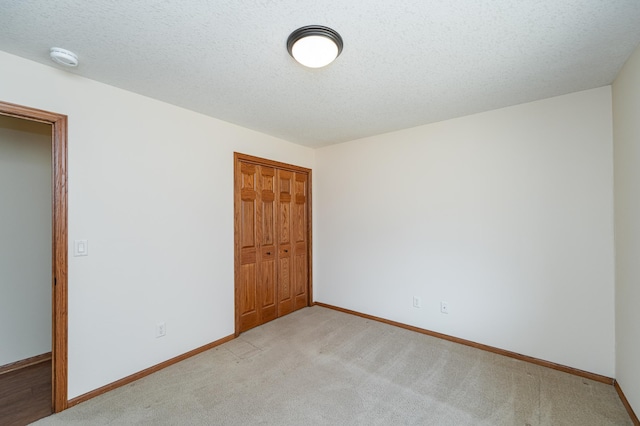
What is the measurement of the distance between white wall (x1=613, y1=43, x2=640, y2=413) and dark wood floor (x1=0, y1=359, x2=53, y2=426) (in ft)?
13.3

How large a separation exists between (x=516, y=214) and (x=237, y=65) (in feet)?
9.18

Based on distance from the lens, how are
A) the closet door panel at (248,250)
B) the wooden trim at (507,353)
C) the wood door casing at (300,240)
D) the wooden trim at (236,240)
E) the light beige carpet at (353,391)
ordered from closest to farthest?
the light beige carpet at (353,391) → the wooden trim at (507,353) → the wooden trim at (236,240) → the closet door panel at (248,250) → the wood door casing at (300,240)

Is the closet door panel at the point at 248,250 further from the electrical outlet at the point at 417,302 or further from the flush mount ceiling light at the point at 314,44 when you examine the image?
the electrical outlet at the point at 417,302

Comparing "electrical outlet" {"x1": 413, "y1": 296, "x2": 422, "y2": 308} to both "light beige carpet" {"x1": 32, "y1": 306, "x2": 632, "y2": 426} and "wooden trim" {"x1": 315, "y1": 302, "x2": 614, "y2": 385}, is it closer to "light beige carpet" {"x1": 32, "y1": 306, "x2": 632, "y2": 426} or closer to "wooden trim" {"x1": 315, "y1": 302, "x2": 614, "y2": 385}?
"wooden trim" {"x1": 315, "y1": 302, "x2": 614, "y2": 385}

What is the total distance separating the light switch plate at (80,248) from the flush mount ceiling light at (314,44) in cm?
207

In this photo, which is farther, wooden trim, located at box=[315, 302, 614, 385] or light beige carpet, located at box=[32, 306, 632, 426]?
wooden trim, located at box=[315, 302, 614, 385]

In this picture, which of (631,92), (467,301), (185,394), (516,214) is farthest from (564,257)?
(185,394)

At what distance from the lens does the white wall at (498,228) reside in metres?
2.25

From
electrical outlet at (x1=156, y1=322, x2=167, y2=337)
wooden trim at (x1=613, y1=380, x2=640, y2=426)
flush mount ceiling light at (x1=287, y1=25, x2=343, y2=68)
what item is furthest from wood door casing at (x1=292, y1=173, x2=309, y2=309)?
wooden trim at (x1=613, y1=380, x2=640, y2=426)

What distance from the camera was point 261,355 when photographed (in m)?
2.65

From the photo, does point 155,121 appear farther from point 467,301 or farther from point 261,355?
point 467,301

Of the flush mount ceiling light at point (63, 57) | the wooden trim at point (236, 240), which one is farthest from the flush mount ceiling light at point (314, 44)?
the wooden trim at point (236, 240)

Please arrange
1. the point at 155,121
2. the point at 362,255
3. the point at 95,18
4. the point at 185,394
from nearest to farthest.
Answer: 1. the point at 95,18
2. the point at 185,394
3. the point at 155,121
4. the point at 362,255

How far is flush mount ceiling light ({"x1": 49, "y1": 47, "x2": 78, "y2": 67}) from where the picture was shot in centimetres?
169
